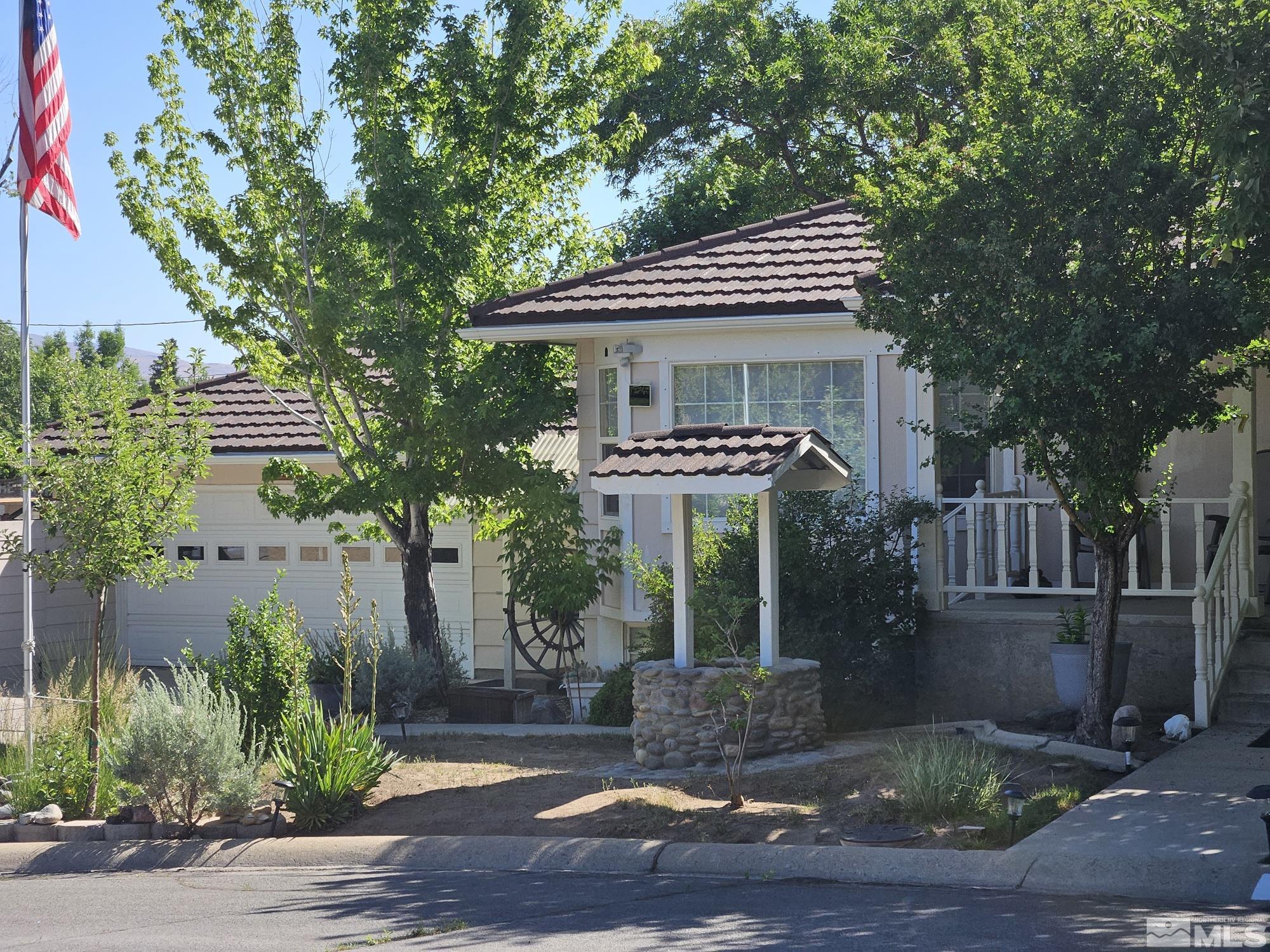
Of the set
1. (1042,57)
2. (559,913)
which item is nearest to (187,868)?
(559,913)

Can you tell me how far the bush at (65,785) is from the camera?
9.01 metres

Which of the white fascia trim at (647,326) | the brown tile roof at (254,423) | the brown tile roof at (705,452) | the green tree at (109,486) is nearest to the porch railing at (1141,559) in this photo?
the white fascia trim at (647,326)

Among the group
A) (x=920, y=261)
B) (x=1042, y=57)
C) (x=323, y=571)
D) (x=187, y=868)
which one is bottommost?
(x=187, y=868)

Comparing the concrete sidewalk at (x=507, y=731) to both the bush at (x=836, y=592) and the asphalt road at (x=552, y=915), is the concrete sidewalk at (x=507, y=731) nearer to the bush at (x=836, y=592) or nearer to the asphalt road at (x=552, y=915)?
the bush at (x=836, y=592)

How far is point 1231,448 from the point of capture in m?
12.4

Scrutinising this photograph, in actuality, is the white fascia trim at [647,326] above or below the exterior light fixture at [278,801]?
above

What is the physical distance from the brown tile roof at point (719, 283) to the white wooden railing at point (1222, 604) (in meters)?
3.72

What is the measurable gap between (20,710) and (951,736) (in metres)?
7.28

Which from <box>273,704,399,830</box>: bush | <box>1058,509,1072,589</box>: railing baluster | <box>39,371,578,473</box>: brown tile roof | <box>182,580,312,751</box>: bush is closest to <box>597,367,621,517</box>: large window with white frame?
<box>39,371,578,473</box>: brown tile roof

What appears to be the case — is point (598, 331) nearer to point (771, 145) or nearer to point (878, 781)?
point (878, 781)

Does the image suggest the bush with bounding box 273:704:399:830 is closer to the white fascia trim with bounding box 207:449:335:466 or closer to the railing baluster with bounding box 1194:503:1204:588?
the railing baluster with bounding box 1194:503:1204:588

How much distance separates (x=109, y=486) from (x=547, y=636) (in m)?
7.56

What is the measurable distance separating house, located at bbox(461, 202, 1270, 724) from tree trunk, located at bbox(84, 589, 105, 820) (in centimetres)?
466

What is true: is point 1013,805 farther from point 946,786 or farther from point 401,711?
point 401,711
